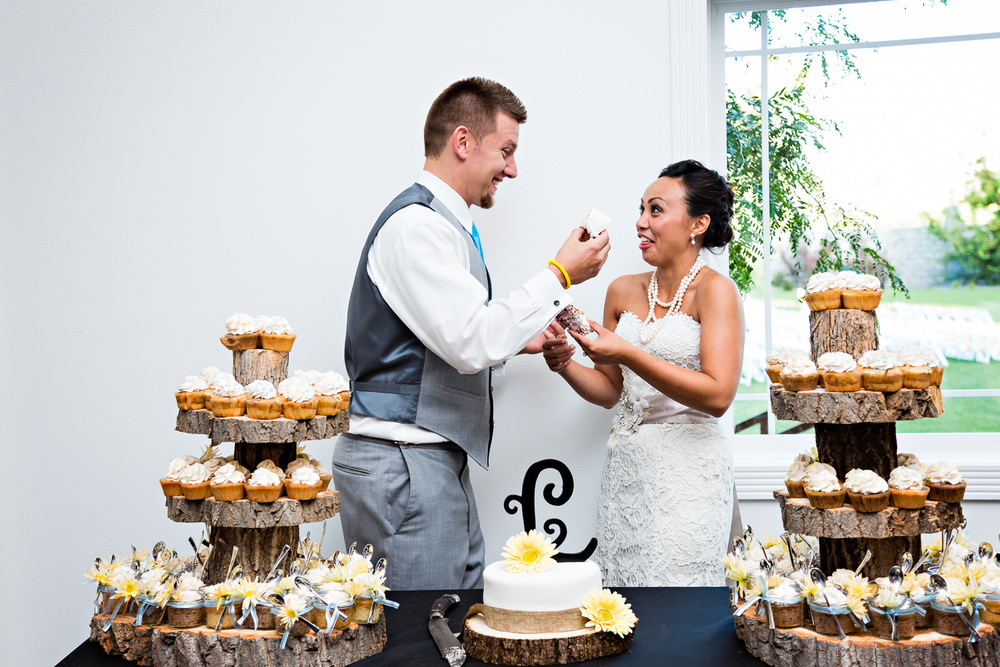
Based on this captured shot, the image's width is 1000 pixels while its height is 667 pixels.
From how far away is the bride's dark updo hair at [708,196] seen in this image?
2.58m

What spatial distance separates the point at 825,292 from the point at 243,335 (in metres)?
1.16

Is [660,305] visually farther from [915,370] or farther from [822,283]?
[915,370]

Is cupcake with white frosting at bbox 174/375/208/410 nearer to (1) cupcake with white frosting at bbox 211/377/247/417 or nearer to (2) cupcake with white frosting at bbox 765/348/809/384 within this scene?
(1) cupcake with white frosting at bbox 211/377/247/417

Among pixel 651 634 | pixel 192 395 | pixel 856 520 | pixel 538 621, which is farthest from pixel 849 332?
pixel 192 395

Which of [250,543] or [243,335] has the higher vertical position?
[243,335]

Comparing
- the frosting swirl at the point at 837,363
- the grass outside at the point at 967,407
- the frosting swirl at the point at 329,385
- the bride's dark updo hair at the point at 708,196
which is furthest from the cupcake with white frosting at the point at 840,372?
the grass outside at the point at 967,407

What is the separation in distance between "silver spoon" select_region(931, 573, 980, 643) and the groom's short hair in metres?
1.67

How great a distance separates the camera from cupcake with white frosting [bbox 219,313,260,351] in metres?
1.68

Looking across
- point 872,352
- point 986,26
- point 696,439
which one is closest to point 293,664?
point 872,352

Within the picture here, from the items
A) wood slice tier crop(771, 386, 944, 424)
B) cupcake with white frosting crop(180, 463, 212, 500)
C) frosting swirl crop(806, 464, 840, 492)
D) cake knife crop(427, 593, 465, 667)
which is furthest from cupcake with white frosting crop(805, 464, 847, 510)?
cupcake with white frosting crop(180, 463, 212, 500)

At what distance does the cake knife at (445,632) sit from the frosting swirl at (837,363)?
0.85 metres

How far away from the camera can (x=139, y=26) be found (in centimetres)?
316

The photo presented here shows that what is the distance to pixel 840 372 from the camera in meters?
1.48

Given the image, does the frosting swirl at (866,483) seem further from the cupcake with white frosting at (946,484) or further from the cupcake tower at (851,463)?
the cupcake with white frosting at (946,484)
